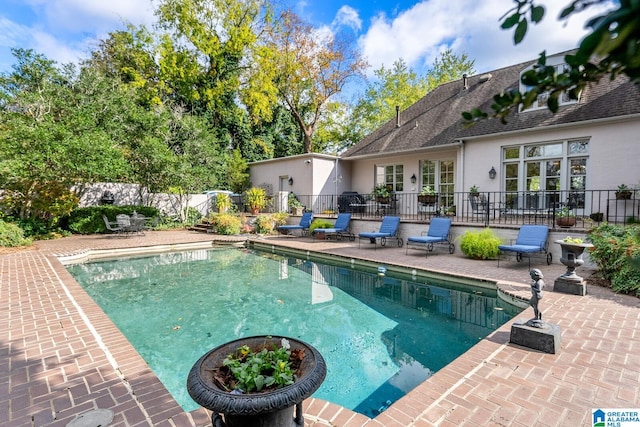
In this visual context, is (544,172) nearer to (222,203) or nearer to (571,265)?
(571,265)

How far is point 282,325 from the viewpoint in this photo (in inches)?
216

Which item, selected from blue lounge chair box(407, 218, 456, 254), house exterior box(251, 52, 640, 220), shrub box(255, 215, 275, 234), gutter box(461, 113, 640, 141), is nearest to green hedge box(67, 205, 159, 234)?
shrub box(255, 215, 275, 234)

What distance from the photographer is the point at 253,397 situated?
180 centimetres

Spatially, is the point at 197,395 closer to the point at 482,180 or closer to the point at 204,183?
the point at 482,180

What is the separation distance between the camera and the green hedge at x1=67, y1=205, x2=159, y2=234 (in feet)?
46.1

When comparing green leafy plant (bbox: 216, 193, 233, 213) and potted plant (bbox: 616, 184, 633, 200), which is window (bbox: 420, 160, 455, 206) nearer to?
potted plant (bbox: 616, 184, 633, 200)

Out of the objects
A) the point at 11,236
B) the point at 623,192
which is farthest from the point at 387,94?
the point at 11,236

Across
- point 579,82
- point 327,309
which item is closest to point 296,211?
point 327,309

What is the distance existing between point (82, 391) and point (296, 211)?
1354 centimetres

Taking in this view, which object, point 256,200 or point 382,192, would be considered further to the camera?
point 256,200

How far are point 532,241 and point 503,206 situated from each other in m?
3.51

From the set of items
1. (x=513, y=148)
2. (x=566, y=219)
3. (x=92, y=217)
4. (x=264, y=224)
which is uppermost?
(x=513, y=148)

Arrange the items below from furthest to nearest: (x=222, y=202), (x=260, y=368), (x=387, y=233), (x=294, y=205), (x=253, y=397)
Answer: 1. (x=222, y=202)
2. (x=294, y=205)
3. (x=387, y=233)
4. (x=260, y=368)
5. (x=253, y=397)

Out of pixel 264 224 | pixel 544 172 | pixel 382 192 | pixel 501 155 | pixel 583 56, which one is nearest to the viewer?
pixel 583 56
